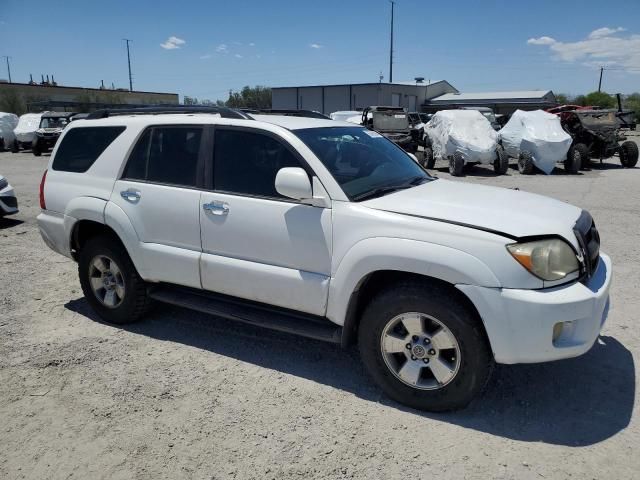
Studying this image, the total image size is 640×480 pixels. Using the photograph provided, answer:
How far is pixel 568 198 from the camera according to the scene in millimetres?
11492

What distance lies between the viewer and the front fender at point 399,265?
9.36 ft

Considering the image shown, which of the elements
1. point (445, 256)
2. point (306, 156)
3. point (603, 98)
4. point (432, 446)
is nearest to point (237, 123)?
point (306, 156)

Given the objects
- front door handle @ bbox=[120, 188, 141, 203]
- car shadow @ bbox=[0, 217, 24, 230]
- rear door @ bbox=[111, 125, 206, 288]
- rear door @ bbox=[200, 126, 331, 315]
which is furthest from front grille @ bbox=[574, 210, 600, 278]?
car shadow @ bbox=[0, 217, 24, 230]

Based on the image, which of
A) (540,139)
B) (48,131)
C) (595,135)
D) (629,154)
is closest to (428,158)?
(540,139)

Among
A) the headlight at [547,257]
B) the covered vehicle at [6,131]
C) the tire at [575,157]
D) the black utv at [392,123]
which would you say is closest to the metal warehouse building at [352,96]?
the covered vehicle at [6,131]

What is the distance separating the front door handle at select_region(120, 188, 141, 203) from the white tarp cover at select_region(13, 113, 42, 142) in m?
24.2

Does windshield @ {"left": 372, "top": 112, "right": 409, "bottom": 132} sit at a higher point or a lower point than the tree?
lower

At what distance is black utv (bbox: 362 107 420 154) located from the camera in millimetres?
18583

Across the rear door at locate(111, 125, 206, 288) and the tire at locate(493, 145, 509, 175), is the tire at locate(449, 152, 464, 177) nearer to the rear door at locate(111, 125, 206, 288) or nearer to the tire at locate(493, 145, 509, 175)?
the tire at locate(493, 145, 509, 175)

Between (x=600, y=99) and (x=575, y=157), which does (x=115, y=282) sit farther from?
(x=600, y=99)

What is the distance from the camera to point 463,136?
15.9 m

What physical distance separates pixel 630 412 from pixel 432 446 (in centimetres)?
129

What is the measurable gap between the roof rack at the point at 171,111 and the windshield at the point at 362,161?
61 cm

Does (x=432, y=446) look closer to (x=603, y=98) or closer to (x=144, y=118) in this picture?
(x=144, y=118)
